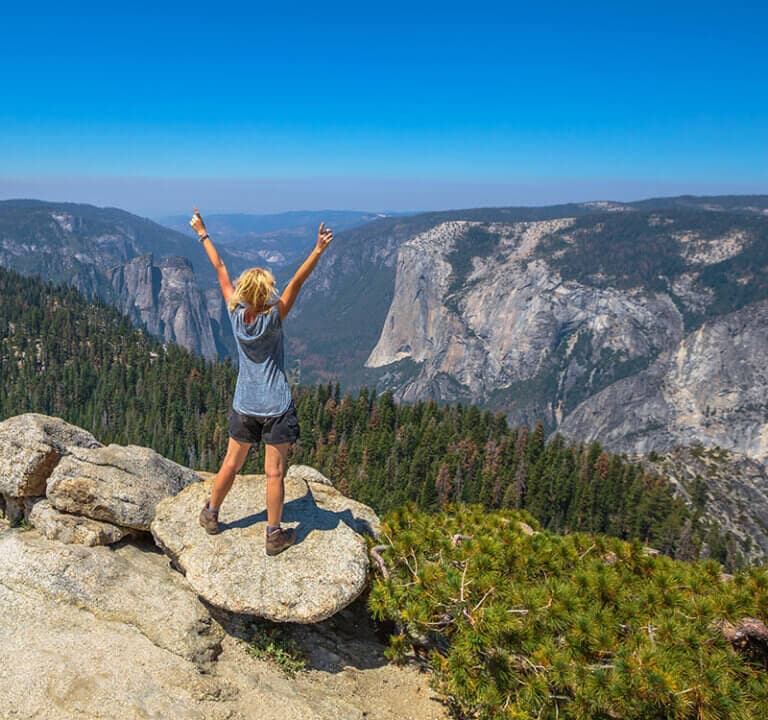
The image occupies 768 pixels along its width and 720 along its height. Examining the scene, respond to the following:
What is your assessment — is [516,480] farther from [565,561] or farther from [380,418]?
[565,561]

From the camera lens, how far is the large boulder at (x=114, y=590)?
9.55 meters

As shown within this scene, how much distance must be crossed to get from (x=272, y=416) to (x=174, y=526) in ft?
13.7

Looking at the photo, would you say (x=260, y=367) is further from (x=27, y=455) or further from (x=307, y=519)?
(x=27, y=455)

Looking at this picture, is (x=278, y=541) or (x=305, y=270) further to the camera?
(x=278, y=541)

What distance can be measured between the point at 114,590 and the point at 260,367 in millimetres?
5227

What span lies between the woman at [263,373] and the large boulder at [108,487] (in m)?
3.16

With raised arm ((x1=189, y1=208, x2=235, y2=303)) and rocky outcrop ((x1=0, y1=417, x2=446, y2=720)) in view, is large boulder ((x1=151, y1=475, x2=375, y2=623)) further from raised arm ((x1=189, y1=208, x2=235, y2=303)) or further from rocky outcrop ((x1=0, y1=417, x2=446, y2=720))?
raised arm ((x1=189, y1=208, x2=235, y2=303))

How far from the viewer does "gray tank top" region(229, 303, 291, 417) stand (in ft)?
30.6

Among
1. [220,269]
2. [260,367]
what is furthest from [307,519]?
[220,269]

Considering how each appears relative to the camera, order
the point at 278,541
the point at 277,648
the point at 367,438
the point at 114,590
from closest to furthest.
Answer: the point at 114,590 < the point at 277,648 < the point at 278,541 < the point at 367,438

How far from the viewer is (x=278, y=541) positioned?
10.7 m

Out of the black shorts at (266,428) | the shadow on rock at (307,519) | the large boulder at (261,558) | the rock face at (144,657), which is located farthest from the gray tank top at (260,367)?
the rock face at (144,657)

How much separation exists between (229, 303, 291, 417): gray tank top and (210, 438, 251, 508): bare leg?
2.39 feet

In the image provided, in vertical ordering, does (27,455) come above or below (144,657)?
above
